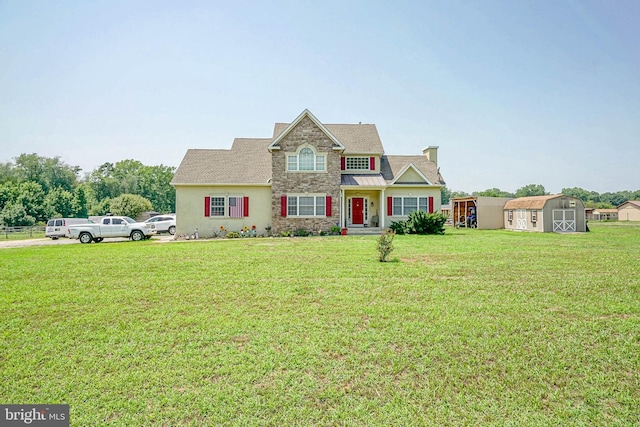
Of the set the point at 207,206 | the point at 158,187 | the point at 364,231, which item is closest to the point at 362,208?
the point at 364,231

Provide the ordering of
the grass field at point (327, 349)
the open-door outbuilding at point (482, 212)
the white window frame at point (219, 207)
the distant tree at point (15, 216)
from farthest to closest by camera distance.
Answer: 1. the distant tree at point (15, 216)
2. the open-door outbuilding at point (482, 212)
3. the white window frame at point (219, 207)
4. the grass field at point (327, 349)

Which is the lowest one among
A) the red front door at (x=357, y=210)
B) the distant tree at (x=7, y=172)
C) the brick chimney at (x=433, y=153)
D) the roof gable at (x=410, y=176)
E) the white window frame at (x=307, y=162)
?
the red front door at (x=357, y=210)

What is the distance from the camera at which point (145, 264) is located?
35.1 feet

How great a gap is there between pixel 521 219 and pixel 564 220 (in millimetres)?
3063

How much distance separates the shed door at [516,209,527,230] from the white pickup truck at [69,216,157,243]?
29.7 metres

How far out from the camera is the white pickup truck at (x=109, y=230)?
20438 mm

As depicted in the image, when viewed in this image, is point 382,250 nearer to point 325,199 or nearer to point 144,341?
point 144,341

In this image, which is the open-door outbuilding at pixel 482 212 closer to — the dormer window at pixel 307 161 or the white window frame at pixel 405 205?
the white window frame at pixel 405 205

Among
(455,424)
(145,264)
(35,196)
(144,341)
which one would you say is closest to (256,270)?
(145,264)

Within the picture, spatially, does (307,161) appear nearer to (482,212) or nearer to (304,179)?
(304,179)

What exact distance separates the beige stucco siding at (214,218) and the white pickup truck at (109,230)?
2.26m

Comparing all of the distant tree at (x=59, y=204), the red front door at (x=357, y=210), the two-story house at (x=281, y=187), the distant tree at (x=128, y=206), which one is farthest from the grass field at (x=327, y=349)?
the distant tree at (x=59, y=204)

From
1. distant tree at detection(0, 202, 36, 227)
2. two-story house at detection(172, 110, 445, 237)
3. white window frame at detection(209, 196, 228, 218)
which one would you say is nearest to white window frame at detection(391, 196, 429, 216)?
two-story house at detection(172, 110, 445, 237)

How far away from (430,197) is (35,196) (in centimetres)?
5036
